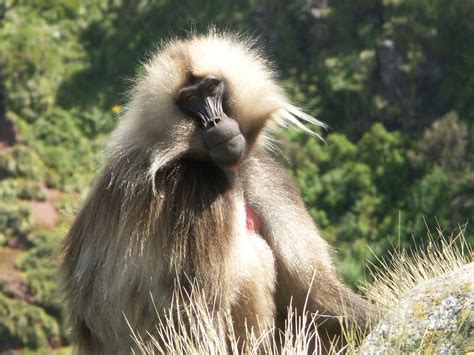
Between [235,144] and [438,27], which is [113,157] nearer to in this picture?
[235,144]

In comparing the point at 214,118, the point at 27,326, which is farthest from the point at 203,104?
the point at 27,326

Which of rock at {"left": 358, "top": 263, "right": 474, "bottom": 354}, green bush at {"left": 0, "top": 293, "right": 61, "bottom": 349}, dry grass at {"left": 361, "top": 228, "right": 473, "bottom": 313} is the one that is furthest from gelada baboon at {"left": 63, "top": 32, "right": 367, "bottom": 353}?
green bush at {"left": 0, "top": 293, "right": 61, "bottom": 349}

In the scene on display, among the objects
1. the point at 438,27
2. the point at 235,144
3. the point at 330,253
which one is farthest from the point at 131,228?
→ the point at 438,27

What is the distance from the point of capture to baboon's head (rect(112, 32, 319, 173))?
4.36 metres

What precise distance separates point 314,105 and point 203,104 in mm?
8862

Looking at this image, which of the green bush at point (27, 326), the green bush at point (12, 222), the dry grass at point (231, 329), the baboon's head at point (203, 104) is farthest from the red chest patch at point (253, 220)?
the green bush at point (12, 222)

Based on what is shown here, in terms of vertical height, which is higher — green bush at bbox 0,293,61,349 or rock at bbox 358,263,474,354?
rock at bbox 358,263,474,354

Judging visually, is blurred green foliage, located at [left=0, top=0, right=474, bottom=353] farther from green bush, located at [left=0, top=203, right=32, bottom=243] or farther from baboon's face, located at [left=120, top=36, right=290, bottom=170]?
baboon's face, located at [left=120, top=36, right=290, bottom=170]

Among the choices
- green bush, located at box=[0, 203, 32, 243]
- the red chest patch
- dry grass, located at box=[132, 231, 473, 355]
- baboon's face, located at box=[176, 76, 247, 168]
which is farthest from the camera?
green bush, located at box=[0, 203, 32, 243]

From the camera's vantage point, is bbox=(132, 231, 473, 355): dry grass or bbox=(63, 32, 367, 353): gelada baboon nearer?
bbox=(132, 231, 473, 355): dry grass

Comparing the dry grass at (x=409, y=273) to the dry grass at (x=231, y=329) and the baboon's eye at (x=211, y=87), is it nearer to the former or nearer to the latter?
the dry grass at (x=231, y=329)

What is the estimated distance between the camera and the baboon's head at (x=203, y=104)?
436 cm

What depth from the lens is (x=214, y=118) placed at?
4395 mm

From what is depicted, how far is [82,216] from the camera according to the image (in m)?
4.68
